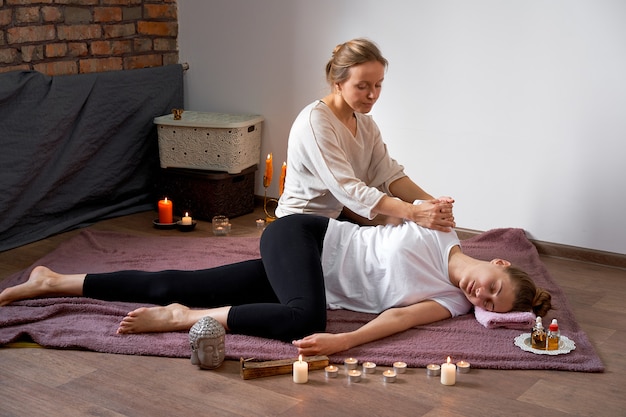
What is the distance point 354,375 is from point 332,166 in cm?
82

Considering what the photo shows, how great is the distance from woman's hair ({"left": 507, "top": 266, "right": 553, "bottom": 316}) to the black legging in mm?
575

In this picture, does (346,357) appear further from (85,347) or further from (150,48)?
(150,48)

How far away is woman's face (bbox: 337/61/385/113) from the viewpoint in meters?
2.79

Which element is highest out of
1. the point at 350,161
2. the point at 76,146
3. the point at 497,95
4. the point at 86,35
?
the point at 86,35

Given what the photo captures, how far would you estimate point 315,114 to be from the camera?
9.40 feet

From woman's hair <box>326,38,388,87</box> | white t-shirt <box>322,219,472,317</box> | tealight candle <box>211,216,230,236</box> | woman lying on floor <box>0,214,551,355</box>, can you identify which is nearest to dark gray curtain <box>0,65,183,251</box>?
tealight candle <box>211,216,230,236</box>

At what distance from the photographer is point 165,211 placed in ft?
12.4

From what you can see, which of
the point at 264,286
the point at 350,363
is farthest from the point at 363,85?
the point at 350,363

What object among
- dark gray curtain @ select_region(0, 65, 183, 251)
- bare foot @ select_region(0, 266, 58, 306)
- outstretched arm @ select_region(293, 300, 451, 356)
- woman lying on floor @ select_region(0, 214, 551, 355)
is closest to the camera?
outstretched arm @ select_region(293, 300, 451, 356)

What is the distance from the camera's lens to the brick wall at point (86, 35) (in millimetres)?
3541

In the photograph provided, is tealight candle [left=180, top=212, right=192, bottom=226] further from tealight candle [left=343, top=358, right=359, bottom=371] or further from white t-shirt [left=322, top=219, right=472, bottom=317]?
tealight candle [left=343, top=358, right=359, bottom=371]

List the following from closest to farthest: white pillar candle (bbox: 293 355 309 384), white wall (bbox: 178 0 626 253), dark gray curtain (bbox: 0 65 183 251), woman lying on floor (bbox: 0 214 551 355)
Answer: white pillar candle (bbox: 293 355 309 384) → woman lying on floor (bbox: 0 214 551 355) → white wall (bbox: 178 0 626 253) → dark gray curtain (bbox: 0 65 183 251)

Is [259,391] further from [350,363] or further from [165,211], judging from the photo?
[165,211]

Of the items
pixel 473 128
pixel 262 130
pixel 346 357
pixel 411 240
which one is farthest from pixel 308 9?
pixel 346 357
